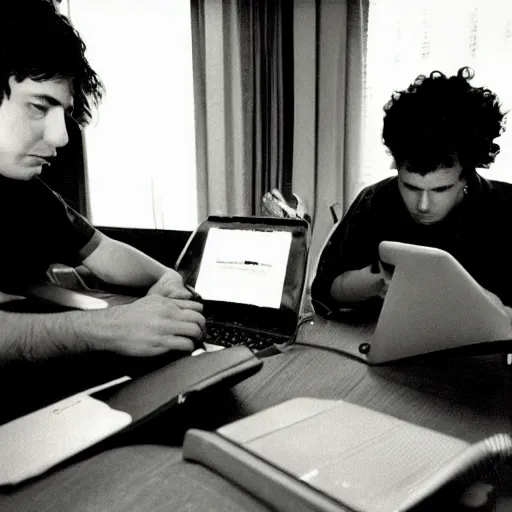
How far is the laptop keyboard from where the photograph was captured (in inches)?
34.8

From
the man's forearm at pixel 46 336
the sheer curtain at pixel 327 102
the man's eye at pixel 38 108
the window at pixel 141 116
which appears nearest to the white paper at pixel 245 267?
the man's forearm at pixel 46 336

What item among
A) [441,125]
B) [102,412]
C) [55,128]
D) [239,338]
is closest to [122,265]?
[55,128]

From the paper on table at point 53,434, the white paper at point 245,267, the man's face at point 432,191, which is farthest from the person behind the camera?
the man's face at point 432,191

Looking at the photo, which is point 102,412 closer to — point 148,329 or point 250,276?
point 148,329

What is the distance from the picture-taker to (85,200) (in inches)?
91.8

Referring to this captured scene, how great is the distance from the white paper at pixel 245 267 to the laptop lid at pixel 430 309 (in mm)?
263

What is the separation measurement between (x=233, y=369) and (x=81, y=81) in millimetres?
872

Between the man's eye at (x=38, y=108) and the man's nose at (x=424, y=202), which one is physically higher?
the man's eye at (x=38, y=108)

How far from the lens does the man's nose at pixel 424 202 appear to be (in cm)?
114

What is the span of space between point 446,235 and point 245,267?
0.56m

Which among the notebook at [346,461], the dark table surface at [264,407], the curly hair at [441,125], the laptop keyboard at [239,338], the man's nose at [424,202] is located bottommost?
the laptop keyboard at [239,338]

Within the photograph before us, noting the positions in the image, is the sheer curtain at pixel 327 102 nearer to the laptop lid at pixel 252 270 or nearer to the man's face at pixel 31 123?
the laptop lid at pixel 252 270

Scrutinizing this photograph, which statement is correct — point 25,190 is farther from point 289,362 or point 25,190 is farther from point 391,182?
point 391,182

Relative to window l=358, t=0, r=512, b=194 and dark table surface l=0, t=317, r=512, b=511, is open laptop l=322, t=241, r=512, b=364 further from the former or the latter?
window l=358, t=0, r=512, b=194
